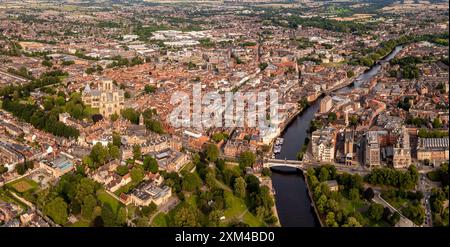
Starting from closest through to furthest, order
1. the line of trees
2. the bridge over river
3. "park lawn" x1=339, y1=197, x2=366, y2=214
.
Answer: "park lawn" x1=339, y1=197, x2=366, y2=214, the bridge over river, the line of trees

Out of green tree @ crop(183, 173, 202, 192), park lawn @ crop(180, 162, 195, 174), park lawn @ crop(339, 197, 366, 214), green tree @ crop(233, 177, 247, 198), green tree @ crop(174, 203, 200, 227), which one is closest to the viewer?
green tree @ crop(174, 203, 200, 227)

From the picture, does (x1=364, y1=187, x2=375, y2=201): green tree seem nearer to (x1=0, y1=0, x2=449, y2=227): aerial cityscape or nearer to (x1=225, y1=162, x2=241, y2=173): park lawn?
(x1=0, y1=0, x2=449, y2=227): aerial cityscape

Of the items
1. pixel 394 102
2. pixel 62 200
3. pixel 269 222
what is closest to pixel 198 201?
pixel 269 222

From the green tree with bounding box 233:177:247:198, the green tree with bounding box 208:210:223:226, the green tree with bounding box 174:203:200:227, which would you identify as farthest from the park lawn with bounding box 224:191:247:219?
the green tree with bounding box 174:203:200:227

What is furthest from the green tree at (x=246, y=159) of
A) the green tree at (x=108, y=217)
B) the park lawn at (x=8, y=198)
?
A: the park lawn at (x=8, y=198)

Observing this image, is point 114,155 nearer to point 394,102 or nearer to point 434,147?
point 434,147
